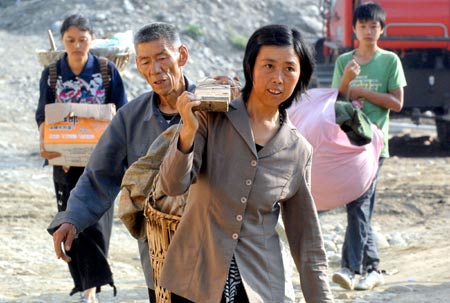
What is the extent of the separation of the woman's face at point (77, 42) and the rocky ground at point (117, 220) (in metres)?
1.66

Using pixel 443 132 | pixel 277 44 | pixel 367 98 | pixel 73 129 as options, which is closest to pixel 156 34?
pixel 277 44

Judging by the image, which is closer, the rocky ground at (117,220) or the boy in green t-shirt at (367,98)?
the boy in green t-shirt at (367,98)

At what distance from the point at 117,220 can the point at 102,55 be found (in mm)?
3495

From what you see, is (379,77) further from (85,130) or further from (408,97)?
(408,97)

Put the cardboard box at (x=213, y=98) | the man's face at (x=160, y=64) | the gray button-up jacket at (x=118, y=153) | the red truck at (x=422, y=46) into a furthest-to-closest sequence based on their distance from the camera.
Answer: the red truck at (x=422, y=46) → the man's face at (x=160, y=64) → the gray button-up jacket at (x=118, y=153) → the cardboard box at (x=213, y=98)

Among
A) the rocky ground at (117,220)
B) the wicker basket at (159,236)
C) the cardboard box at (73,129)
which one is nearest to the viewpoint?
the wicker basket at (159,236)

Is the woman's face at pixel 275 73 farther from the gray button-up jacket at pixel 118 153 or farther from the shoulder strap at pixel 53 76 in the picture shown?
the shoulder strap at pixel 53 76

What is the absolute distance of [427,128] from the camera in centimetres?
1908

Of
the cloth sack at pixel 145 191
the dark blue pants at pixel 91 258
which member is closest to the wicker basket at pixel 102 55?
the dark blue pants at pixel 91 258

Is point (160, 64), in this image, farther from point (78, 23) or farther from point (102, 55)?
point (102, 55)

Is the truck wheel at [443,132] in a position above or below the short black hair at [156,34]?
below

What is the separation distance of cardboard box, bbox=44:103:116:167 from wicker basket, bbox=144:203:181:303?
9.43 ft

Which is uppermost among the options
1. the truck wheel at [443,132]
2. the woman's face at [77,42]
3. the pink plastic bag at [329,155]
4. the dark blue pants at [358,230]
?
the woman's face at [77,42]

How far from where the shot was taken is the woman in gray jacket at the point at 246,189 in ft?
12.8
